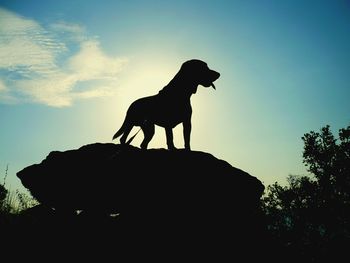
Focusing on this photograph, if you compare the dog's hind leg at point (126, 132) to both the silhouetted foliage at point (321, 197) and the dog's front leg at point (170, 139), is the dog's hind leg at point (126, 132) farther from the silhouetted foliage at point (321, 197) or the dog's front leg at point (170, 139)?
the silhouetted foliage at point (321, 197)

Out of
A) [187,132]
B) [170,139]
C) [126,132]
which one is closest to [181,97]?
[187,132]

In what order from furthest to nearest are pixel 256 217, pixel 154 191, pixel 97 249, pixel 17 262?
pixel 256 217, pixel 154 191, pixel 97 249, pixel 17 262

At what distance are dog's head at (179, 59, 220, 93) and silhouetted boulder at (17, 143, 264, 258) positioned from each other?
1.98 meters

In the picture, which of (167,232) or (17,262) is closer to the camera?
(17,262)

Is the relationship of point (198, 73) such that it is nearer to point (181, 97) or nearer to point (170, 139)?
point (181, 97)

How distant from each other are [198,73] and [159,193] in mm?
3378

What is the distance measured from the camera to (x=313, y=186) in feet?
101

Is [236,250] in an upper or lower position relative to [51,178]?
lower

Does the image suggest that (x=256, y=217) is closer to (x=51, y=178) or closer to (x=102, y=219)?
(x=102, y=219)

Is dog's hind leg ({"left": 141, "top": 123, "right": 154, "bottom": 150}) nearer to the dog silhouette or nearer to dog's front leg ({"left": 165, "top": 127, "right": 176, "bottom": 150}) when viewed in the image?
the dog silhouette

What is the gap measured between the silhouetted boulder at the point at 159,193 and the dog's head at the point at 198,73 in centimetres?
198

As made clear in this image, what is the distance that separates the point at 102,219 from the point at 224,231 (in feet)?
10.4

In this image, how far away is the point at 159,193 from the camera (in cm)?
654

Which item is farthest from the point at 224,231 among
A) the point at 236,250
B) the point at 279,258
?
the point at 279,258
